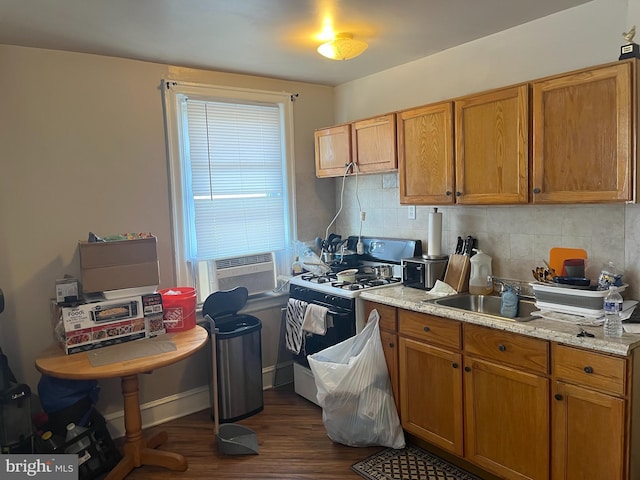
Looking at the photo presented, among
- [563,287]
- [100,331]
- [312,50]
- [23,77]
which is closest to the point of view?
[563,287]

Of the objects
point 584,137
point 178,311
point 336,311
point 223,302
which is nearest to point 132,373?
point 178,311

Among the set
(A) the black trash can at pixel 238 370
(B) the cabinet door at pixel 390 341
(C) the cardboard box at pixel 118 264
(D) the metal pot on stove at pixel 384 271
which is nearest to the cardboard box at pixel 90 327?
(C) the cardboard box at pixel 118 264

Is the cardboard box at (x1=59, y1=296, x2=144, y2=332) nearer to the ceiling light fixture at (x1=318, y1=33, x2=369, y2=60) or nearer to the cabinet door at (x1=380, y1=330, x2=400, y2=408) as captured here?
the cabinet door at (x1=380, y1=330, x2=400, y2=408)

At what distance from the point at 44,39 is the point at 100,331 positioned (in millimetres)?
1693

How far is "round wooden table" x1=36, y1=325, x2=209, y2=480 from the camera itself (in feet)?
7.52

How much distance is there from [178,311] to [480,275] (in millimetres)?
1869

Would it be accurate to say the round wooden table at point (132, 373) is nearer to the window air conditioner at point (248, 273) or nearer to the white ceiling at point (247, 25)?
the window air conditioner at point (248, 273)

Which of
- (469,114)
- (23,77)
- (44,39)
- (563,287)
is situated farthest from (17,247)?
(563,287)

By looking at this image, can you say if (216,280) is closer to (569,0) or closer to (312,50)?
(312,50)

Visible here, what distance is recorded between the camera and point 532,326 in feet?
6.95

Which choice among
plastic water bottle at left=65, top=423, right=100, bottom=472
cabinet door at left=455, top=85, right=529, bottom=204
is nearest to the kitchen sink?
cabinet door at left=455, top=85, right=529, bottom=204

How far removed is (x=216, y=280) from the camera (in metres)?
3.59

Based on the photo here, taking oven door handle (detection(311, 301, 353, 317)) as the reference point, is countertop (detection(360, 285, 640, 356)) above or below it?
above

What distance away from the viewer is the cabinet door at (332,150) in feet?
11.6
